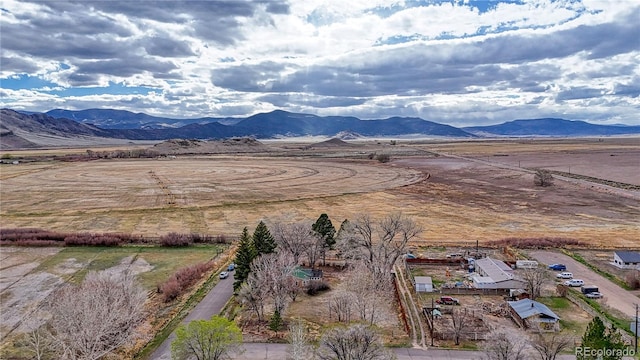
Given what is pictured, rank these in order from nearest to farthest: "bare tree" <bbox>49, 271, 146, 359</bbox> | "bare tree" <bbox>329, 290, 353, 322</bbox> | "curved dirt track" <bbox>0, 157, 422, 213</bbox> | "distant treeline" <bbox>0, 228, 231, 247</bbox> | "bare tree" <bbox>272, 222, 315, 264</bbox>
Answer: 1. "bare tree" <bbox>49, 271, 146, 359</bbox>
2. "bare tree" <bbox>329, 290, 353, 322</bbox>
3. "bare tree" <bbox>272, 222, 315, 264</bbox>
4. "distant treeline" <bbox>0, 228, 231, 247</bbox>
5. "curved dirt track" <bbox>0, 157, 422, 213</bbox>

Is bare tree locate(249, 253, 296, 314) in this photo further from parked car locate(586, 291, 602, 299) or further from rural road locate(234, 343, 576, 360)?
parked car locate(586, 291, 602, 299)

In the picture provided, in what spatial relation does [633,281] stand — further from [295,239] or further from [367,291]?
[295,239]

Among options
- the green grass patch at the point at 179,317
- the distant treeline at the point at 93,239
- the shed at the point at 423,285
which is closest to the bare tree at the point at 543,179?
the shed at the point at 423,285

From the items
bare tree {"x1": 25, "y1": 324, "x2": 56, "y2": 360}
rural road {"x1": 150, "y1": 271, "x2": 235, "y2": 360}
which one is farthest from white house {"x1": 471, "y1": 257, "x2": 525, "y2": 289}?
bare tree {"x1": 25, "y1": 324, "x2": 56, "y2": 360}

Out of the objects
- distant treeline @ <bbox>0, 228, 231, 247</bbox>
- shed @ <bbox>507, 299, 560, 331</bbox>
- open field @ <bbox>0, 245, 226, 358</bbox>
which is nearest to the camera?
shed @ <bbox>507, 299, 560, 331</bbox>

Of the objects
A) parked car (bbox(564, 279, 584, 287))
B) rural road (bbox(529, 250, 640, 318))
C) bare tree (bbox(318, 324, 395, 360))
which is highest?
bare tree (bbox(318, 324, 395, 360))

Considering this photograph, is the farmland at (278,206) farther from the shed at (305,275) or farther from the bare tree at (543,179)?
the shed at (305,275)

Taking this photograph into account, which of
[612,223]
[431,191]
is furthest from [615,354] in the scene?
[431,191]
